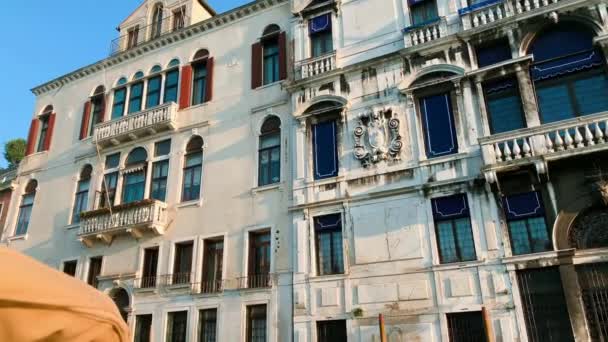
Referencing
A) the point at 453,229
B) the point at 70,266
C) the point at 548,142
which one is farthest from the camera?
the point at 70,266

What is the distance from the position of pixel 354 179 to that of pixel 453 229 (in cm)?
338

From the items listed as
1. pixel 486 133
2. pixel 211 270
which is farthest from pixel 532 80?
pixel 211 270

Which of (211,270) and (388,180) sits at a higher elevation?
(388,180)

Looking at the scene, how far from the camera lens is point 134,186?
19359mm

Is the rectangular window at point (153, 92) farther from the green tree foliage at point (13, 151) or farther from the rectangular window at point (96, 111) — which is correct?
the green tree foliage at point (13, 151)

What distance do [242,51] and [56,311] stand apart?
58.2ft

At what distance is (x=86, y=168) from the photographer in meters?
21.3

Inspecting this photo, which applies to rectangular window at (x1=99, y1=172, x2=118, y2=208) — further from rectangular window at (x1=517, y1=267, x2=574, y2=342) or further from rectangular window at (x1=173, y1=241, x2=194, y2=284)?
rectangular window at (x1=517, y1=267, x2=574, y2=342)

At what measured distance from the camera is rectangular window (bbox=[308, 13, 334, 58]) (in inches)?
674

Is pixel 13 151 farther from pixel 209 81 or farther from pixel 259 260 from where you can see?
pixel 259 260

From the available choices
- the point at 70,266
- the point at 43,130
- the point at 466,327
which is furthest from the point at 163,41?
the point at 466,327

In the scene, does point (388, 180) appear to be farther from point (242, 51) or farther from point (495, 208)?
point (242, 51)

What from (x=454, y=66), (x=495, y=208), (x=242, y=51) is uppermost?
(x=242, y=51)

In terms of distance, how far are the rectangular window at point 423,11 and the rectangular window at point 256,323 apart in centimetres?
1086
